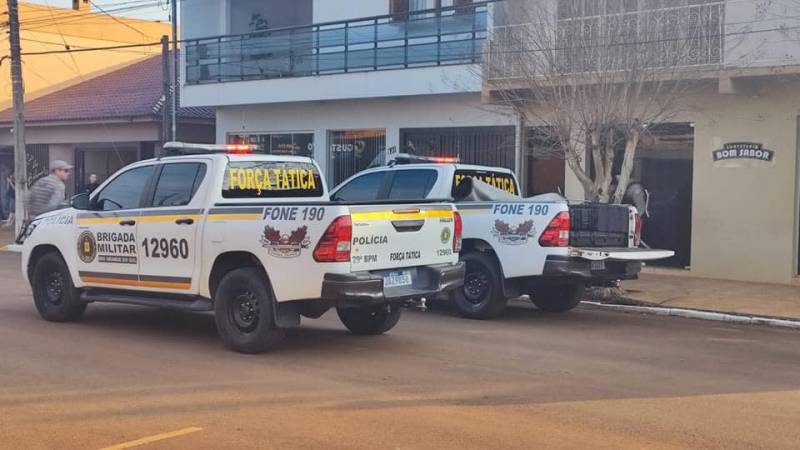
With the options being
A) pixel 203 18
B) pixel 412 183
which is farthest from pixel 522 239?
pixel 203 18

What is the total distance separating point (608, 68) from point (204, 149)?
22.5 ft

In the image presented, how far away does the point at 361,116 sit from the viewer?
21469mm

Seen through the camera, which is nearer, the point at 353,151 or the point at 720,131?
the point at 720,131

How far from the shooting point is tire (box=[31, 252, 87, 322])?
10.5 m

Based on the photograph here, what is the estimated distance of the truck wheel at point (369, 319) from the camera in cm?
998

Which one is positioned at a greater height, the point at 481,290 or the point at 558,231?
the point at 558,231

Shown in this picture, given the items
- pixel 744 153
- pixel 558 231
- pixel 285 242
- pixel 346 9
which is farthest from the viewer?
pixel 346 9

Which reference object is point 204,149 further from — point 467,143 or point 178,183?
point 467,143

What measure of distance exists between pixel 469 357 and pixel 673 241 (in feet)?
31.5

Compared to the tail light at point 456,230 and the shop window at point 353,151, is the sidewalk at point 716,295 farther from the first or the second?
the shop window at point 353,151

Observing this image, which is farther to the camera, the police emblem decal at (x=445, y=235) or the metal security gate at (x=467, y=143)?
the metal security gate at (x=467, y=143)

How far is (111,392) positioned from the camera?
7293 millimetres

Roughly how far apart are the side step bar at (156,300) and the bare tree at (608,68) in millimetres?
7105

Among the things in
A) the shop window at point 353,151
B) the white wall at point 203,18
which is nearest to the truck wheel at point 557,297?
the shop window at point 353,151
